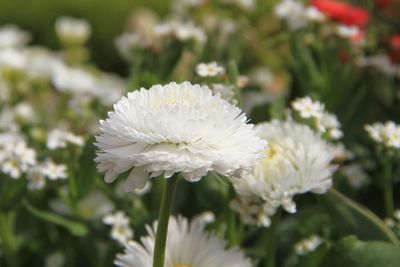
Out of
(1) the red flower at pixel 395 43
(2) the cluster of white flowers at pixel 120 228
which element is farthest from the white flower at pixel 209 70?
(1) the red flower at pixel 395 43

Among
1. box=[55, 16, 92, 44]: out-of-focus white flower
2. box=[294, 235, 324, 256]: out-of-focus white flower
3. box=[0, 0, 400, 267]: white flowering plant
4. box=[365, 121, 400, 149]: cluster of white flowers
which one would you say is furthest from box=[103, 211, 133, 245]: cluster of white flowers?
box=[55, 16, 92, 44]: out-of-focus white flower

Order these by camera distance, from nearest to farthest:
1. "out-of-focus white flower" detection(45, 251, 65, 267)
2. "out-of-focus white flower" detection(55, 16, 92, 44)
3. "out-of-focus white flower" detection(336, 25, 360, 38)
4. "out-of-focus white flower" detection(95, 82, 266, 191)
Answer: "out-of-focus white flower" detection(95, 82, 266, 191)
"out-of-focus white flower" detection(45, 251, 65, 267)
"out-of-focus white flower" detection(336, 25, 360, 38)
"out-of-focus white flower" detection(55, 16, 92, 44)

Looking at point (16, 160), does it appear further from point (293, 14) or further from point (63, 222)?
point (293, 14)

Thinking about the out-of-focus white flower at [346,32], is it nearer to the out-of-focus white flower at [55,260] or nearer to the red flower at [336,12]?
the red flower at [336,12]

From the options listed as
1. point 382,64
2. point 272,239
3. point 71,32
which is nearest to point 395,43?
point 382,64

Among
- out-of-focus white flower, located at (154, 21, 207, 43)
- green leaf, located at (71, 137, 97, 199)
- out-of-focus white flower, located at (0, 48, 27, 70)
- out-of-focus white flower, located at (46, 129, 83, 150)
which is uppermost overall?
out-of-focus white flower, located at (0, 48, 27, 70)

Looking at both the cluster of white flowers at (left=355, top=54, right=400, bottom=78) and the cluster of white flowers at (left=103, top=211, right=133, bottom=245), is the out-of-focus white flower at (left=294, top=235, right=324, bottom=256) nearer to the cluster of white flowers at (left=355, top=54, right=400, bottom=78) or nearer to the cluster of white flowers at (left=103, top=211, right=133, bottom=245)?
the cluster of white flowers at (left=103, top=211, right=133, bottom=245)

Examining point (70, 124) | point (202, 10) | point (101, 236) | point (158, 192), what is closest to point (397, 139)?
point (158, 192)
